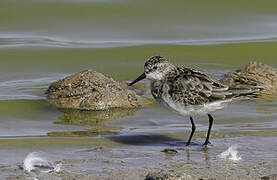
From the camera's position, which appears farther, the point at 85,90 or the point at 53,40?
the point at 53,40

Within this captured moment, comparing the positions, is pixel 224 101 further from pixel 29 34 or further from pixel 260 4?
pixel 260 4

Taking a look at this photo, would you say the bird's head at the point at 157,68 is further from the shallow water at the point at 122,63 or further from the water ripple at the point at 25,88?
the water ripple at the point at 25,88

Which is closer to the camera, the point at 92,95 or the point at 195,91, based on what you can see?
the point at 195,91

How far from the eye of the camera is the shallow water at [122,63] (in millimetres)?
8281

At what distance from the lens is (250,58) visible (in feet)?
47.9

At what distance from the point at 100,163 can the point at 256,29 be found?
9.77m

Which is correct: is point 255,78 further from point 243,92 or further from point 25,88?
point 25,88

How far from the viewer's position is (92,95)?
10.6 meters

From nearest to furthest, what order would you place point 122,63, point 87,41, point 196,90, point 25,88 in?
1. point 196,90
2. point 25,88
3. point 122,63
4. point 87,41

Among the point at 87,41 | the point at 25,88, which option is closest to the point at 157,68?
the point at 25,88

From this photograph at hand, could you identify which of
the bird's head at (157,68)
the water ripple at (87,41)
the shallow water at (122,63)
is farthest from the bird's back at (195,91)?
the water ripple at (87,41)

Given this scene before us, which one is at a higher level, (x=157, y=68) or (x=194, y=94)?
(x=157, y=68)

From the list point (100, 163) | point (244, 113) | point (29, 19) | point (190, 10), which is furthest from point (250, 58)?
point (100, 163)

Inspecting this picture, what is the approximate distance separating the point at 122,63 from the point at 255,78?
3.44 m
